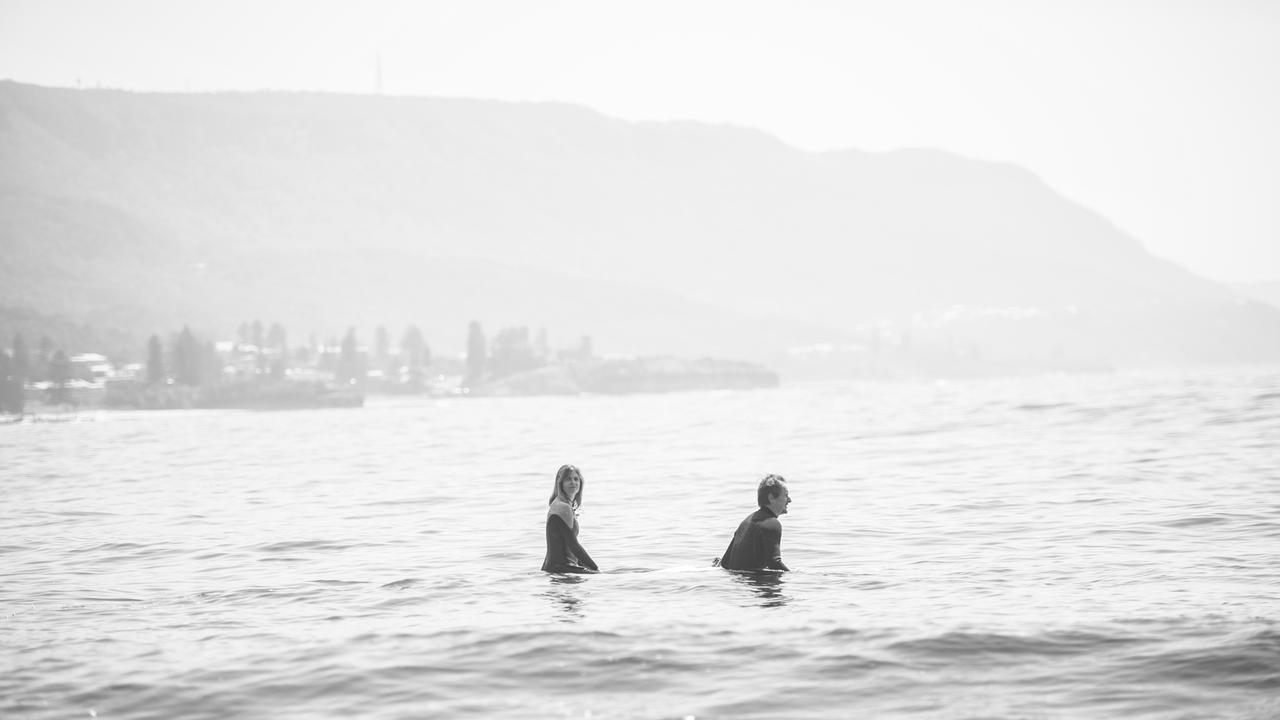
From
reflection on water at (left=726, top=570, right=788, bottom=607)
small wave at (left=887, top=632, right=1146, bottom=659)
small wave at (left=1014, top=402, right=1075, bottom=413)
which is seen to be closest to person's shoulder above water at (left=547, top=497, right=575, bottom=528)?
reflection on water at (left=726, top=570, right=788, bottom=607)

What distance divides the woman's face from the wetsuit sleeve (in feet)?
10.1

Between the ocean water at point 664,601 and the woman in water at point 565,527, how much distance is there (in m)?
0.38

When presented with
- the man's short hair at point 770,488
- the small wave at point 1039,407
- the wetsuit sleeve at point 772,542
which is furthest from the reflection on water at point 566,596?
the small wave at point 1039,407

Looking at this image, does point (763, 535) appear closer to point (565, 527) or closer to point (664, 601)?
point (664, 601)

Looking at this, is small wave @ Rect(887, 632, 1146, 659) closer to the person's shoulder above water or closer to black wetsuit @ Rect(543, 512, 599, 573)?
the person's shoulder above water

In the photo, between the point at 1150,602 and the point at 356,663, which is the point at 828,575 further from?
the point at 356,663

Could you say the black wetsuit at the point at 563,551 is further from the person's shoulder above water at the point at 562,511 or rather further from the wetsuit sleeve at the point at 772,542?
the wetsuit sleeve at the point at 772,542

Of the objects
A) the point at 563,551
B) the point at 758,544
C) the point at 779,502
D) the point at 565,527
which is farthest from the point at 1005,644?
the point at 563,551

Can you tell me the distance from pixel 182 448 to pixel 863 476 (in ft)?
192

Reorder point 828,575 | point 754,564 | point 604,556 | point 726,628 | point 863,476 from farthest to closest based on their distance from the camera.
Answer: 1. point 863,476
2. point 604,556
3. point 828,575
4. point 754,564
5. point 726,628

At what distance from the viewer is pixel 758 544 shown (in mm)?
21125

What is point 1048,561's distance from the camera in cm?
2450

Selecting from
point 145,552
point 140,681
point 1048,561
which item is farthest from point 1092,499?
point 140,681

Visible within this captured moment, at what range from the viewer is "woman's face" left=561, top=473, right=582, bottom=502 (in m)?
20.5
